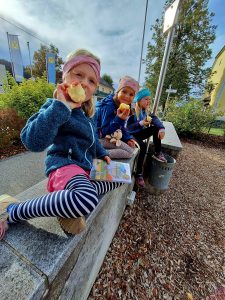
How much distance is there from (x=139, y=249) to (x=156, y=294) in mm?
503

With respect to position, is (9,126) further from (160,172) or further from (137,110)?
(160,172)

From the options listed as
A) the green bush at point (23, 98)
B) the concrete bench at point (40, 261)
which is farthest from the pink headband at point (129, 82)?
the green bush at point (23, 98)

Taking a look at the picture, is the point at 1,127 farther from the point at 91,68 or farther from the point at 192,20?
the point at 192,20

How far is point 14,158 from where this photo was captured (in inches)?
164

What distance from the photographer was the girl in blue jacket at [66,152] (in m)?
0.97

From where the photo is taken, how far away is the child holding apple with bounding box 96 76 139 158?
7.24 feet

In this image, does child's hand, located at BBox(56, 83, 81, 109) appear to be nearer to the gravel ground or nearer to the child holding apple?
the child holding apple

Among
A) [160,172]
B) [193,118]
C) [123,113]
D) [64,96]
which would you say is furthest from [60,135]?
[193,118]

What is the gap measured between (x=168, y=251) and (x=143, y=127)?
204 cm

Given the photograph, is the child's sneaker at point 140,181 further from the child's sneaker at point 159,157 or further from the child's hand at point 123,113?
the child's hand at point 123,113

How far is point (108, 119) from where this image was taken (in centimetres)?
239

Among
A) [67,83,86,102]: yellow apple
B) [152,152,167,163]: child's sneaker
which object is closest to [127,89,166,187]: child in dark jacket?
[152,152,167,163]: child's sneaker

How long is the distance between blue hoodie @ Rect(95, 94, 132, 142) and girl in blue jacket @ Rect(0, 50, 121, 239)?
782 millimetres

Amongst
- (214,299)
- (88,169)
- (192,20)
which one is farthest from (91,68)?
(192,20)
